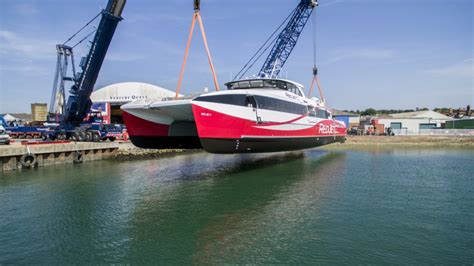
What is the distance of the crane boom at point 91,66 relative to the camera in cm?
2461

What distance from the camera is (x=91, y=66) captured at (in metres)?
27.3

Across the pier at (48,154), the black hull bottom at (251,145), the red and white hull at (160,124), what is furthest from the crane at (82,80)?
the black hull bottom at (251,145)

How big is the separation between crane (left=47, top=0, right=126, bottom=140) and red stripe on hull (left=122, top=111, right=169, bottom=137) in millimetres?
11357

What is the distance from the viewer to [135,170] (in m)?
20.9

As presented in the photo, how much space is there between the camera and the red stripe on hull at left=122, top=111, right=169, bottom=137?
1756 cm

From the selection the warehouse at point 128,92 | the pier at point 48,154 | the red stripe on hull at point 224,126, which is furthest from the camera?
the warehouse at point 128,92

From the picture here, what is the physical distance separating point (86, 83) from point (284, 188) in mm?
21533

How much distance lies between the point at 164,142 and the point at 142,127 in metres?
1.82

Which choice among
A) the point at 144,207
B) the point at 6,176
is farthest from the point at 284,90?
the point at 6,176

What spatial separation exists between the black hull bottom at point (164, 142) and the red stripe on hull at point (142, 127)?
267mm

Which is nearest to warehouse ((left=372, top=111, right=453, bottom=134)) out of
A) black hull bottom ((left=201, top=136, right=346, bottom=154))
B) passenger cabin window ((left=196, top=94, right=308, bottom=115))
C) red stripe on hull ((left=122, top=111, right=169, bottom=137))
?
black hull bottom ((left=201, top=136, right=346, bottom=154))

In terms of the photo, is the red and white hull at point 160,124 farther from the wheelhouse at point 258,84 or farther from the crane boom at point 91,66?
the crane boom at point 91,66

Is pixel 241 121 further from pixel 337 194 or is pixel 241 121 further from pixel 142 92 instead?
pixel 142 92

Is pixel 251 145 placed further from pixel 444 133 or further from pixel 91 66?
pixel 444 133
